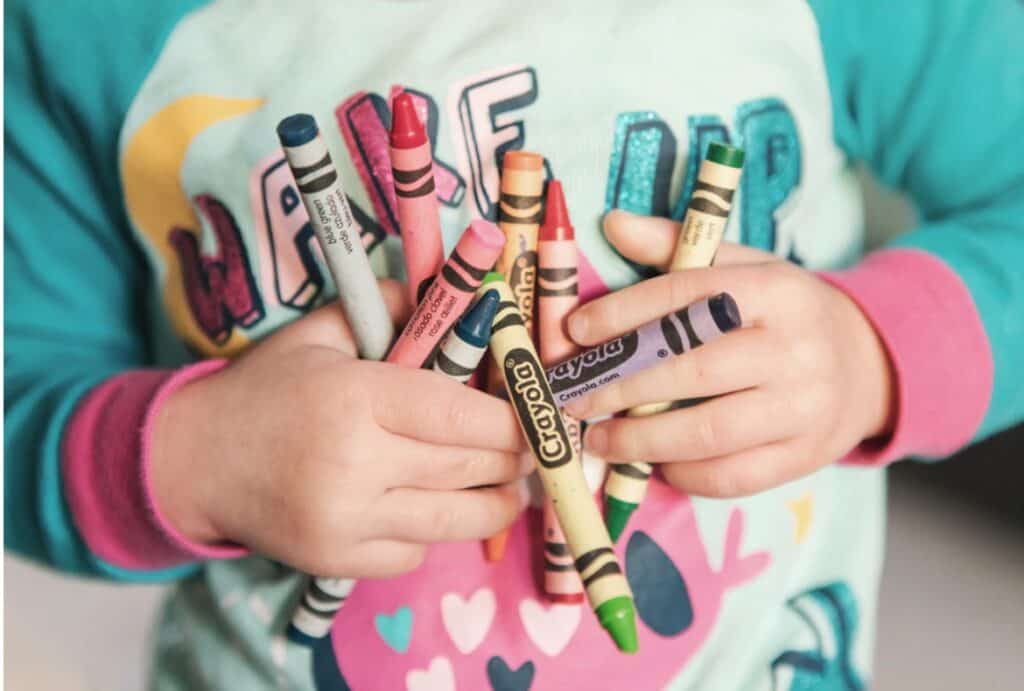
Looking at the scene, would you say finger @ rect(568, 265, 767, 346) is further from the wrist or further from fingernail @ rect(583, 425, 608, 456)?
the wrist

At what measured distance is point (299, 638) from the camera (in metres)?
0.35

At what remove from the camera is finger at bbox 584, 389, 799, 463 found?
0.97 feet

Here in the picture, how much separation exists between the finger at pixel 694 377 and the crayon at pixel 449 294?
45 mm

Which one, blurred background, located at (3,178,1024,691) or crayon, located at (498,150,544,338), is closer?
crayon, located at (498,150,544,338)

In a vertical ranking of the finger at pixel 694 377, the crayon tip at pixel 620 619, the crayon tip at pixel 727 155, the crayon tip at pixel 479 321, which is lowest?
the crayon tip at pixel 620 619

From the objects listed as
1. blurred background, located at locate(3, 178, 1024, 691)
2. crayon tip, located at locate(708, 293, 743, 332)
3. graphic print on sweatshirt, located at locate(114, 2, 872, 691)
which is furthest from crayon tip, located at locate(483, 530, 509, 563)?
blurred background, located at locate(3, 178, 1024, 691)

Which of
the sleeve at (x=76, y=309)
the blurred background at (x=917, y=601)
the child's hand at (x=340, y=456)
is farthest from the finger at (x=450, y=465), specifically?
the blurred background at (x=917, y=601)

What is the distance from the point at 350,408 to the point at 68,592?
1.83ft

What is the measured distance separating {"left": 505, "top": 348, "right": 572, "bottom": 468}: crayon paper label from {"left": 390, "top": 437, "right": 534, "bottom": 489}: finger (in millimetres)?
36

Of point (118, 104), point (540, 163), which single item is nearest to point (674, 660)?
point (540, 163)

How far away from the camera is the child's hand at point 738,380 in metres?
0.29

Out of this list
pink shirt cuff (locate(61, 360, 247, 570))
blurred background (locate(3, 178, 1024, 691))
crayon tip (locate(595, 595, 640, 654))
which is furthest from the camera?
blurred background (locate(3, 178, 1024, 691))

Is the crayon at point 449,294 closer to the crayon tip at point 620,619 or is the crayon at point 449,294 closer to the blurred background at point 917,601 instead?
the crayon tip at point 620,619

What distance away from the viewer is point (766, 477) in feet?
1.04
